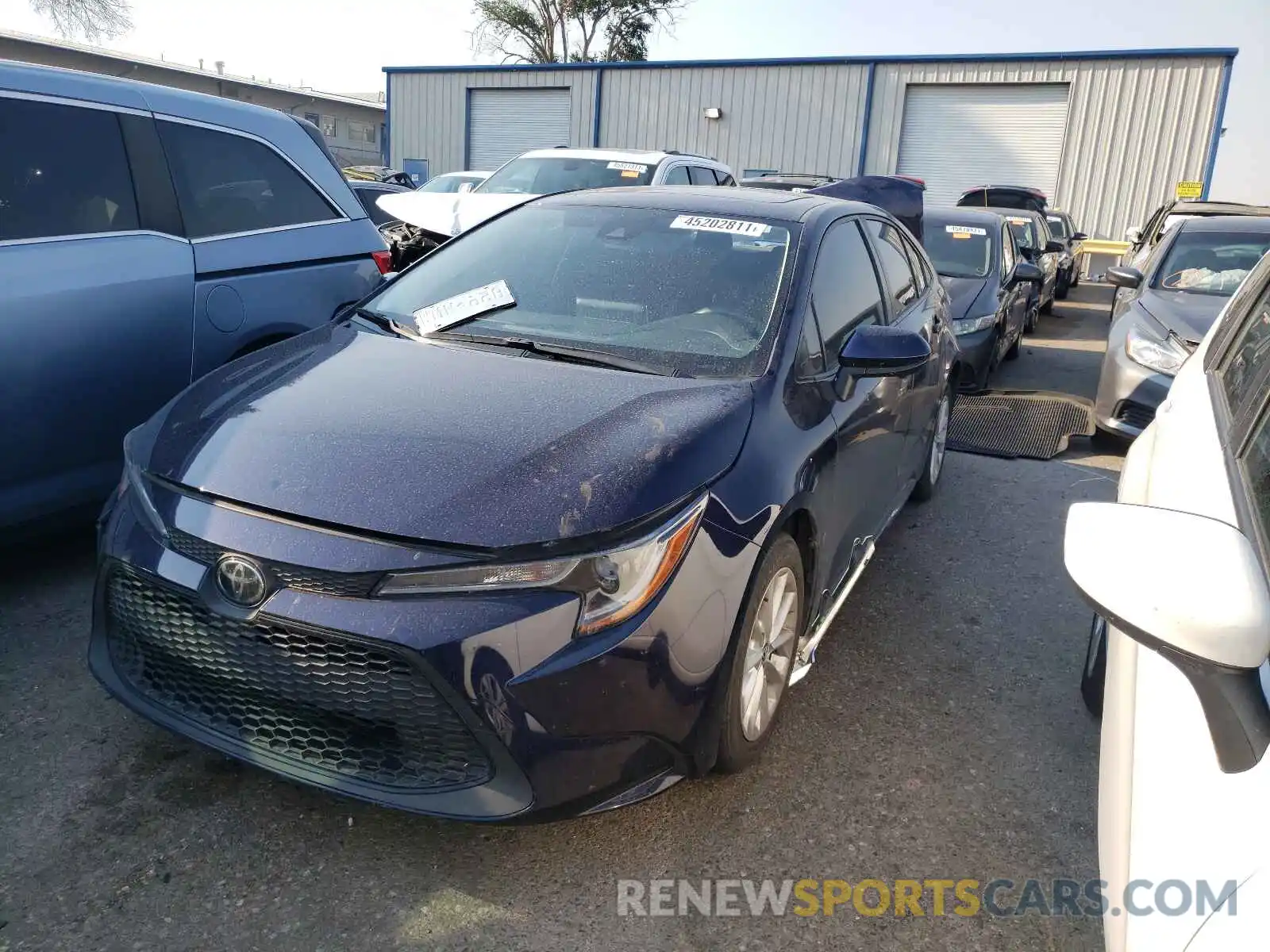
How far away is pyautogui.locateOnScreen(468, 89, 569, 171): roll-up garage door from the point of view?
25922mm

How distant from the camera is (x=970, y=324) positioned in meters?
7.59

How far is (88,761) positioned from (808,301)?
2.53 m

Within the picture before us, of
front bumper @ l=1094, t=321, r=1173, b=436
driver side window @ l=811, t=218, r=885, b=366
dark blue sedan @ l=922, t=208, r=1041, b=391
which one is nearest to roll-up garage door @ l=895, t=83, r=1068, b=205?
dark blue sedan @ l=922, t=208, r=1041, b=391

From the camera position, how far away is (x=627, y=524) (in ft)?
7.11

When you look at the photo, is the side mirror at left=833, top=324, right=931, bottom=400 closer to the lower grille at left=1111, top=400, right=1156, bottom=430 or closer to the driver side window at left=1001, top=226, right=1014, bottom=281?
the lower grille at left=1111, top=400, right=1156, bottom=430

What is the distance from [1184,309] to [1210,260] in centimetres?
115

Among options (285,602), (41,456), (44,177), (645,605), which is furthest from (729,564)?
(44,177)

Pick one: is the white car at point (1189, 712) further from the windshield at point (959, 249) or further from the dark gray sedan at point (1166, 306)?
the windshield at point (959, 249)

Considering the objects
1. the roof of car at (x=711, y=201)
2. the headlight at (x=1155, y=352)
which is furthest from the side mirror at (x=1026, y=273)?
the roof of car at (x=711, y=201)

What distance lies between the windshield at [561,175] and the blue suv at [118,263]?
4719 millimetres

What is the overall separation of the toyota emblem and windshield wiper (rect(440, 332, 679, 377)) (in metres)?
1.21

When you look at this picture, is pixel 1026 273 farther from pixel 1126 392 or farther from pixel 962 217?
pixel 1126 392

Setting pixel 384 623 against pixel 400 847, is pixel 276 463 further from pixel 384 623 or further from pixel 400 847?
pixel 400 847

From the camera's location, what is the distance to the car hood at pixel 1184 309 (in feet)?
19.4
